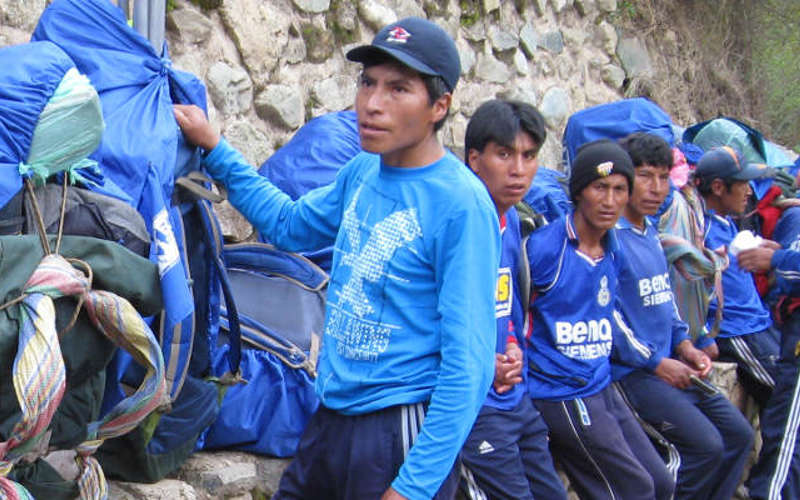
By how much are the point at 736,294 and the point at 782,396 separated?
0.61 meters

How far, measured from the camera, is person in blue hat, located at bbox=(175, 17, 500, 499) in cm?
213

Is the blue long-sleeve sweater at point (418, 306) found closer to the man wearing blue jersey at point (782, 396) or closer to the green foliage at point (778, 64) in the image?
the man wearing blue jersey at point (782, 396)

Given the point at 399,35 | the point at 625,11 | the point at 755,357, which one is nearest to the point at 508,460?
the point at 399,35

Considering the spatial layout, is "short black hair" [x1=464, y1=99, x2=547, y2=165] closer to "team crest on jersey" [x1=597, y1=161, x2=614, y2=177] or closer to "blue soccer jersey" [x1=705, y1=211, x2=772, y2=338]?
"team crest on jersey" [x1=597, y1=161, x2=614, y2=177]

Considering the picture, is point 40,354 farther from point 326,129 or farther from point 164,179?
point 326,129

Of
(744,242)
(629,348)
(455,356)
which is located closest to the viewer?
(455,356)

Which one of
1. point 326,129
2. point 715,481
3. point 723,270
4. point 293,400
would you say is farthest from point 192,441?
point 723,270

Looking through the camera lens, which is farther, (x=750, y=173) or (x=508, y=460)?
(x=750, y=173)

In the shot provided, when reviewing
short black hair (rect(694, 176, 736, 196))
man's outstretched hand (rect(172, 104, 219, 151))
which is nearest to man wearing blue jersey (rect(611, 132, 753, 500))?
short black hair (rect(694, 176, 736, 196))

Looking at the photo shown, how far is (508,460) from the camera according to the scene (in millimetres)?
3100

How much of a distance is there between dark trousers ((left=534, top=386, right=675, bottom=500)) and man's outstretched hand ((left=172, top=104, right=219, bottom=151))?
158cm

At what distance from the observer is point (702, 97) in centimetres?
770

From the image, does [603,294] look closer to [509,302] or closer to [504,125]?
[509,302]

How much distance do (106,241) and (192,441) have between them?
84cm
